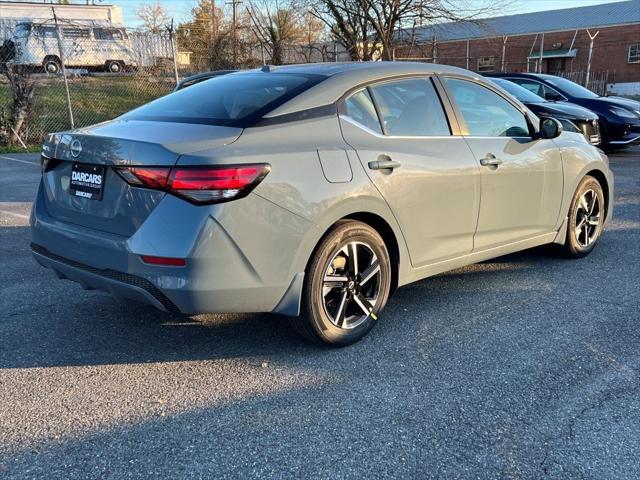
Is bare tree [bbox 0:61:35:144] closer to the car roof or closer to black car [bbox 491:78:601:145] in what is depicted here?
black car [bbox 491:78:601:145]

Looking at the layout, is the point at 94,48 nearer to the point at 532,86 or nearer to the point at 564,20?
the point at 532,86

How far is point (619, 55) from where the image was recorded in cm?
4047

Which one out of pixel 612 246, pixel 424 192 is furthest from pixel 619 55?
pixel 424 192

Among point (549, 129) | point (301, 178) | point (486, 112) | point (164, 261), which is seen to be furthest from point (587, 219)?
point (164, 261)

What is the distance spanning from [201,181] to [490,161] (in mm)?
2286

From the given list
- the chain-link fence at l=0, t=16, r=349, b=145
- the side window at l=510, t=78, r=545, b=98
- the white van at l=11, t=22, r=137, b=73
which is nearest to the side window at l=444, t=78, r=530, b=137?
the side window at l=510, t=78, r=545, b=98

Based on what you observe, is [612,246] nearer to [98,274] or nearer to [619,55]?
[98,274]

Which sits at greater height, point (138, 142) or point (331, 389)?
point (138, 142)

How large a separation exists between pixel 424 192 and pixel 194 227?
161cm

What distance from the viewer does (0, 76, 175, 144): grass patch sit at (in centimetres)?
1560

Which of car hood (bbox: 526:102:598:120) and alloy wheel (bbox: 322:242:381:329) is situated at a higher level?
car hood (bbox: 526:102:598:120)

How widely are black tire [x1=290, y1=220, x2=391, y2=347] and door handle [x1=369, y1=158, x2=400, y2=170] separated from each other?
1.16 feet

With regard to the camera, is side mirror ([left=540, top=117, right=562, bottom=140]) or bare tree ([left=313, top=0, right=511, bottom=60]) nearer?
side mirror ([left=540, top=117, right=562, bottom=140])

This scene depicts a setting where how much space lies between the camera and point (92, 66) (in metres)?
22.9
